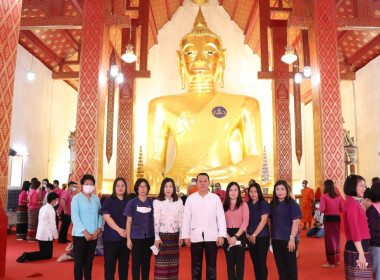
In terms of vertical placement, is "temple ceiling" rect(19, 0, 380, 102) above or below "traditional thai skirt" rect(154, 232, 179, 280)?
above

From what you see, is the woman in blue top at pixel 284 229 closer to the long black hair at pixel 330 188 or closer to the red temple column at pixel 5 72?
the long black hair at pixel 330 188

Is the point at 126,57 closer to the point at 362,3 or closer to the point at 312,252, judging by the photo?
the point at 312,252

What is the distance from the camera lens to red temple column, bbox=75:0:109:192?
5.45 m

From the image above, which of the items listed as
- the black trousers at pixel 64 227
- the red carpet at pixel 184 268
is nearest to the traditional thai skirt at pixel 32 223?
the black trousers at pixel 64 227

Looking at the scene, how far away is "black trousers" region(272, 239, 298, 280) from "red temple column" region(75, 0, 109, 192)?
11.0ft

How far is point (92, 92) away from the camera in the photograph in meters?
5.62

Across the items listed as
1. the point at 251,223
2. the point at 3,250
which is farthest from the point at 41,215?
the point at 251,223

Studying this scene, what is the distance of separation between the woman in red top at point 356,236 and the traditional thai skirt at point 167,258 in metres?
1.22

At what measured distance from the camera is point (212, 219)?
276 centimetres

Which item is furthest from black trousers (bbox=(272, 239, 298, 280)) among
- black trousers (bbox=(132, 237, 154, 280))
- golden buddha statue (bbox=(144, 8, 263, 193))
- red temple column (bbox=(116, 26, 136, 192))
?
red temple column (bbox=(116, 26, 136, 192))

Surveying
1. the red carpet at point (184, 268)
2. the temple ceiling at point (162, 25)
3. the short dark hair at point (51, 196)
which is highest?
the temple ceiling at point (162, 25)

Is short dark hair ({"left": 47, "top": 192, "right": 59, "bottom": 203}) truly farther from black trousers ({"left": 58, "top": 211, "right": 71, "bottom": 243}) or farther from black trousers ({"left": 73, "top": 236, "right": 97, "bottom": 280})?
black trousers ({"left": 73, "top": 236, "right": 97, "bottom": 280})

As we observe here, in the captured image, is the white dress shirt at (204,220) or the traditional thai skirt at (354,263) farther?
the white dress shirt at (204,220)

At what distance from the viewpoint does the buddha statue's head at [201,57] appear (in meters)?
8.91
